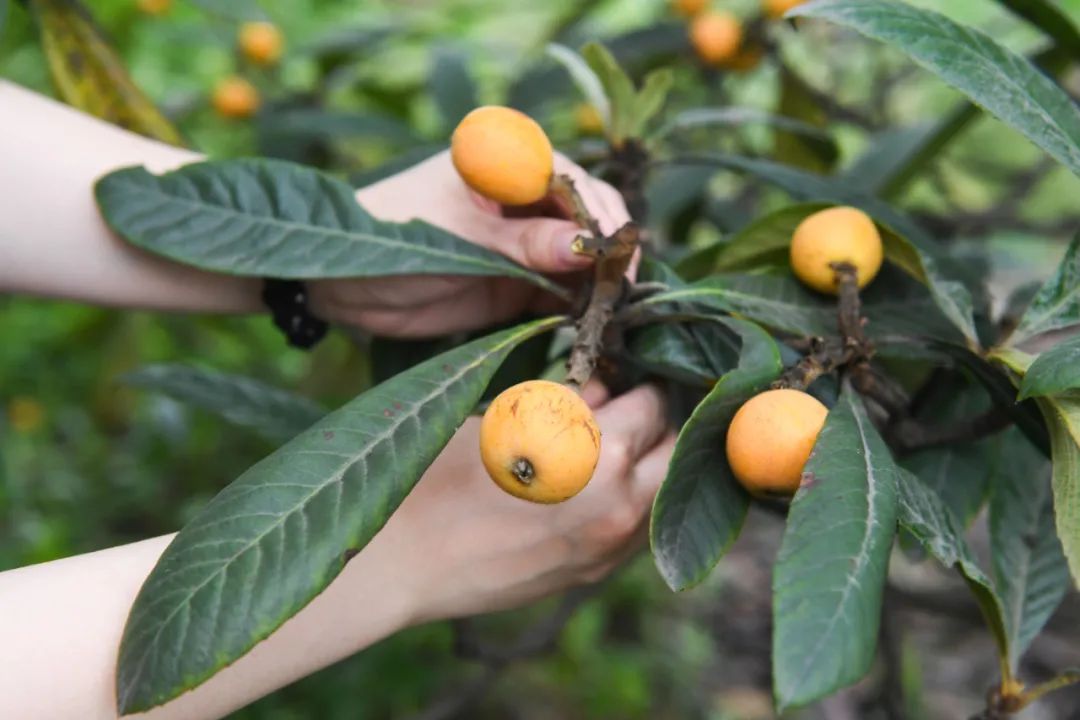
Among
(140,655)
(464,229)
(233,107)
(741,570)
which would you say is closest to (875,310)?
(464,229)

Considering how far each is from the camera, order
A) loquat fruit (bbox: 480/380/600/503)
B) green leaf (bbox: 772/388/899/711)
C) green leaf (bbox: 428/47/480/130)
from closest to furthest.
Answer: green leaf (bbox: 772/388/899/711) → loquat fruit (bbox: 480/380/600/503) → green leaf (bbox: 428/47/480/130)

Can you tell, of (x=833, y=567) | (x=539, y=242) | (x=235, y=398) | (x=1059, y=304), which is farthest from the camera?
(x=235, y=398)

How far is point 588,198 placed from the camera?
0.93m

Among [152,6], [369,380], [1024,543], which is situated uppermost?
[152,6]

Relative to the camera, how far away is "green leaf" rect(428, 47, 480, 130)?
5.19ft

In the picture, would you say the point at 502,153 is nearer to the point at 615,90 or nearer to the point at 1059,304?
the point at 615,90

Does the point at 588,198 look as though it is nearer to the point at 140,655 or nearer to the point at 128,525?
the point at 140,655

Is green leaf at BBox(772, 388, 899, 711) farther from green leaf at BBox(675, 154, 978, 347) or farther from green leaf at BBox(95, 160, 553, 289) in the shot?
green leaf at BBox(95, 160, 553, 289)

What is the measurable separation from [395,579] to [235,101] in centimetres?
130

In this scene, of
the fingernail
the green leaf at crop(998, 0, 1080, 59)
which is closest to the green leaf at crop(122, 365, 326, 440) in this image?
the fingernail

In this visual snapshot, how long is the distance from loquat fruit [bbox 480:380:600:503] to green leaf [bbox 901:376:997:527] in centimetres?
41

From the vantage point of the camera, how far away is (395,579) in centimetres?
80

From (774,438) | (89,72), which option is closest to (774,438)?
(774,438)

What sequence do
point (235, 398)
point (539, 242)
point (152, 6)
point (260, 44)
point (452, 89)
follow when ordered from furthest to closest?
point (152, 6), point (260, 44), point (452, 89), point (235, 398), point (539, 242)
